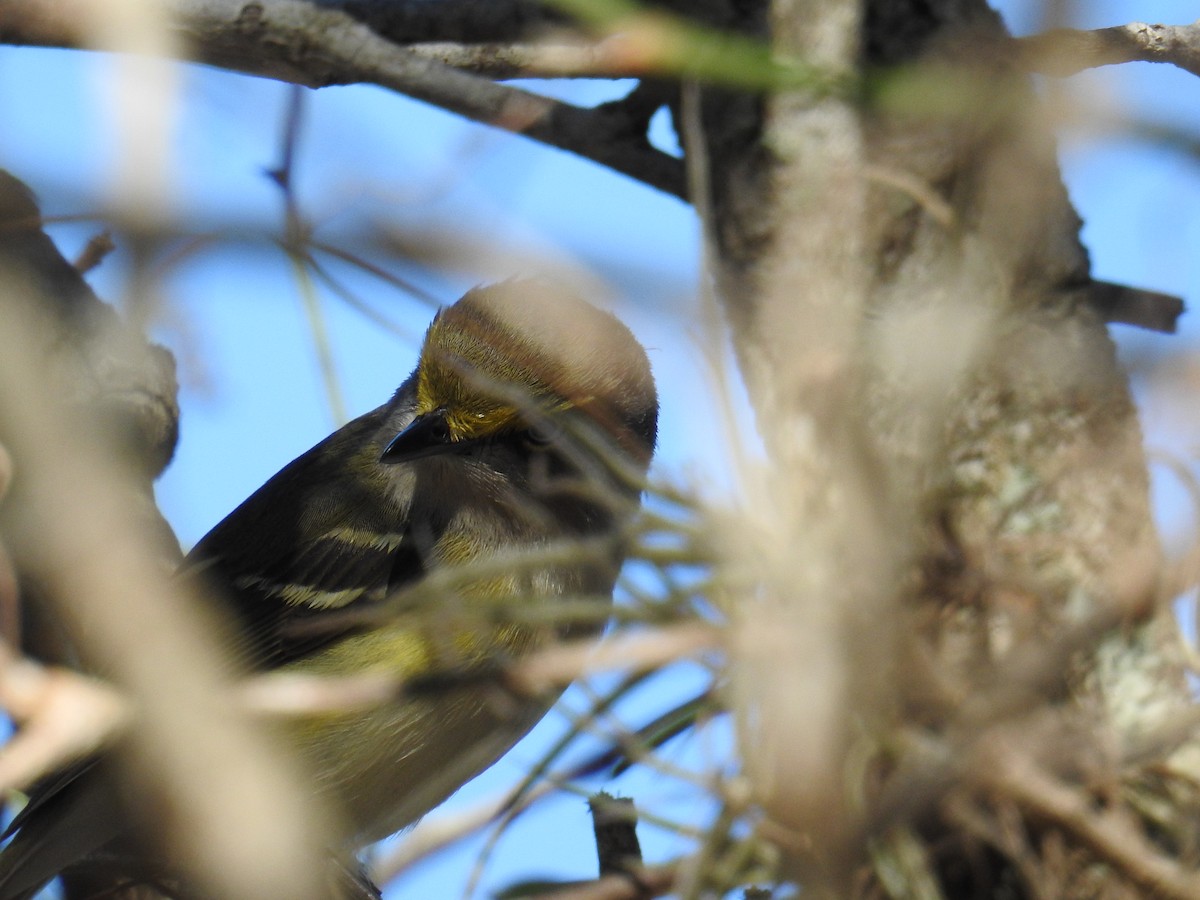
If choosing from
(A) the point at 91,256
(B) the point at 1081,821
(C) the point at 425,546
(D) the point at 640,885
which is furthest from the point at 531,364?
(B) the point at 1081,821

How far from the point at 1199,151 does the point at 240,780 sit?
1.45 m

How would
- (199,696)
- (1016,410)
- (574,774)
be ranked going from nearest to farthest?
(199,696), (574,774), (1016,410)

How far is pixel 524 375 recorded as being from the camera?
369cm

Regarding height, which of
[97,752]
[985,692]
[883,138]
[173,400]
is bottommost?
[97,752]

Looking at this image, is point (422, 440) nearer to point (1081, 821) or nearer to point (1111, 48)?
point (1111, 48)

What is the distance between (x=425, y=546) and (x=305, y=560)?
1.26 ft

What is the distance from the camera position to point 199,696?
3.43 ft

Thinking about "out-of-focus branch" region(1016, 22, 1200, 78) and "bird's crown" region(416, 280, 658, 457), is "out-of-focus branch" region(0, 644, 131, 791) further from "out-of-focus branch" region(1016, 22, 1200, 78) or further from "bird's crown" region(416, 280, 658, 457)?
"bird's crown" region(416, 280, 658, 457)

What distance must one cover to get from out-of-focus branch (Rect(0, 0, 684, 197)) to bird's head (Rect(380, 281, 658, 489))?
2.31 ft

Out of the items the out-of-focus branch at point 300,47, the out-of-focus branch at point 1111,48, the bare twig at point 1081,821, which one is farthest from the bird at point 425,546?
the bare twig at point 1081,821

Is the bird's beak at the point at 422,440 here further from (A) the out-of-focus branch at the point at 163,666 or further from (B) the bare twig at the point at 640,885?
(A) the out-of-focus branch at the point at 163,666

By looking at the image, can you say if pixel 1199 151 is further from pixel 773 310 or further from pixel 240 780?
pixel 240 780

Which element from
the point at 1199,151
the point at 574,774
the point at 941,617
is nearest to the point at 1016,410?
the point at 941,617

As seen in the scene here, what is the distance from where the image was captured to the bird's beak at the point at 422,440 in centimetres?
363
